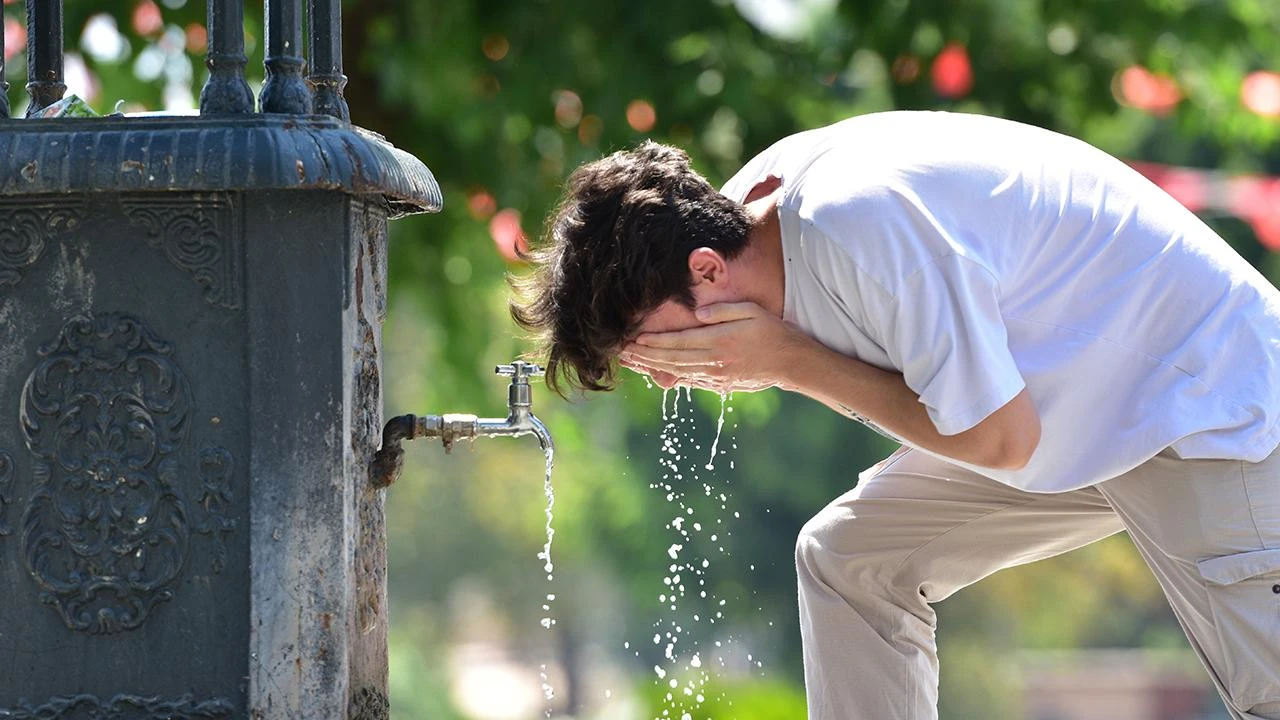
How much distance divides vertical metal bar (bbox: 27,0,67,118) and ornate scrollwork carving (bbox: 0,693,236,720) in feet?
3.00

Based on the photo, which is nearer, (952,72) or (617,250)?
(617,250)

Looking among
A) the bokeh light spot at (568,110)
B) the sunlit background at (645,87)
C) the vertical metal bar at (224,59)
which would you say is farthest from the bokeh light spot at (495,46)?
the vertical metal bar at (224,59)

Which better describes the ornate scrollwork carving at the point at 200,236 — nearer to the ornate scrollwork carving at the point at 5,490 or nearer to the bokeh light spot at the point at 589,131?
the ornate scrollwork carving at the point at 5,490

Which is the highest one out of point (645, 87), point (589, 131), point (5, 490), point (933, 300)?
point (645, 87)

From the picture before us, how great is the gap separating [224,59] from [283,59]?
0.08 m

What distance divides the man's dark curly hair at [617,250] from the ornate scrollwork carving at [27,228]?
0.72m

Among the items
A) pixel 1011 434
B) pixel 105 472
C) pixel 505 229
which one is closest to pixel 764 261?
→ pixel 1011 434

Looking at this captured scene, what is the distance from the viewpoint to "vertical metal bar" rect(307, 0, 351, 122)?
8.18ft

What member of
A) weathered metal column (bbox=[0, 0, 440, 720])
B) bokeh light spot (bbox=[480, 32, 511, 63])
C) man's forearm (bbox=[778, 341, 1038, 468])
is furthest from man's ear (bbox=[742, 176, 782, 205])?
bokeh light spot (bbox=[480, 32, 511, 63])

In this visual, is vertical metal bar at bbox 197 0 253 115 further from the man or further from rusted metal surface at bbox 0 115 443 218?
the man

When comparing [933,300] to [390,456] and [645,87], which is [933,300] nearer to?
[390,456]

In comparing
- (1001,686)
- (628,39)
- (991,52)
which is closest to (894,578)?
(628,39)

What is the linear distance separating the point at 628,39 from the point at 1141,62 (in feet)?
6.25

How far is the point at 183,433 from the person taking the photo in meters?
2.29
